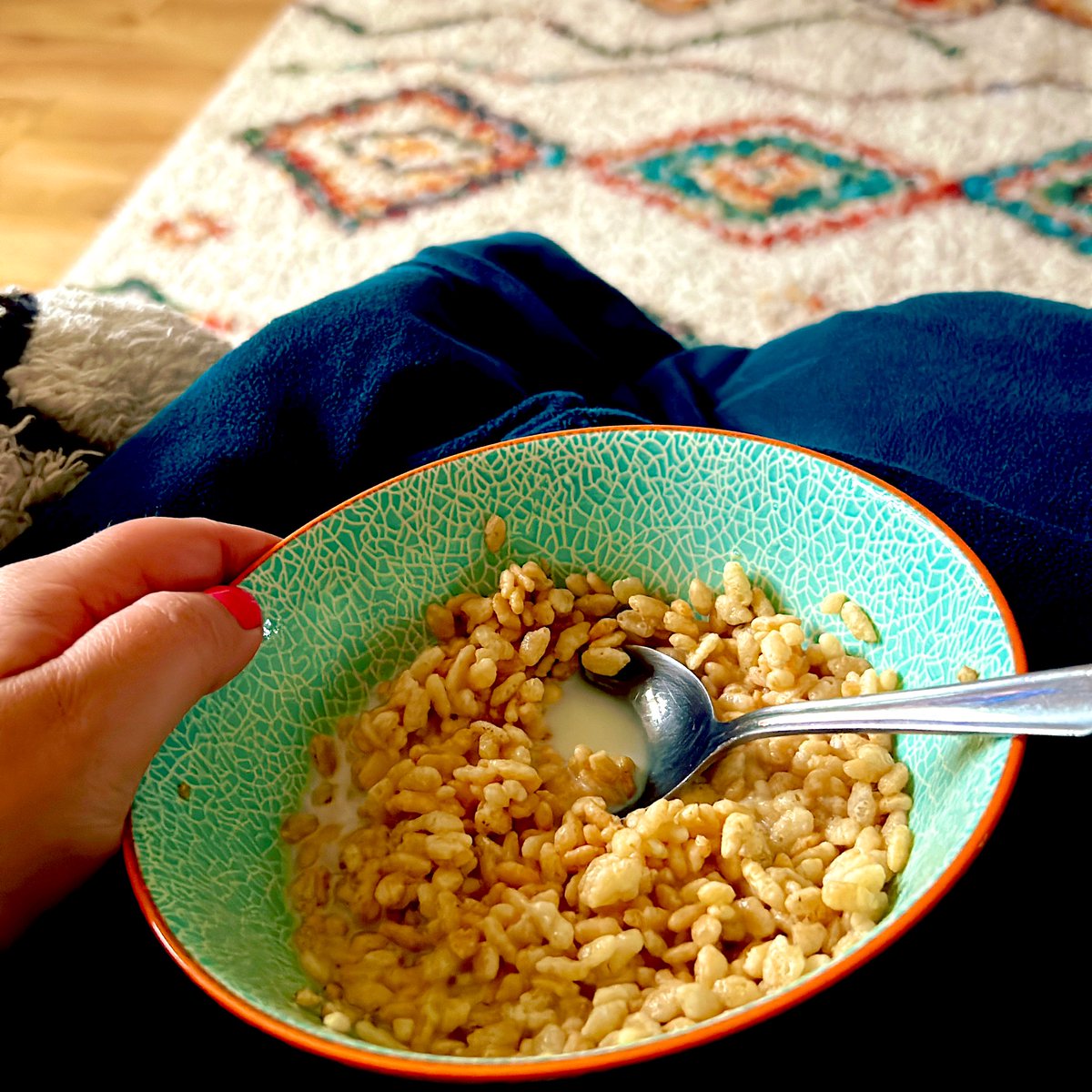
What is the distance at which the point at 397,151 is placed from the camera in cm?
160

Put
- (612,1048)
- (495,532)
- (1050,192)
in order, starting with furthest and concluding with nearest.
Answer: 1. (1050,192)
2. (495,532)
3. (612,1048)

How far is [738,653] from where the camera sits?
0.58m

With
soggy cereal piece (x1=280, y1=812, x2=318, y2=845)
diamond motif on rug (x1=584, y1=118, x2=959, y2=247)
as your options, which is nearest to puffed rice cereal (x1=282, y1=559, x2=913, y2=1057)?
soggy cereal piece (x1=280, y1=812, x2=318, y2=845)

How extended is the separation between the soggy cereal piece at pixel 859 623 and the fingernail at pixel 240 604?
0.28m

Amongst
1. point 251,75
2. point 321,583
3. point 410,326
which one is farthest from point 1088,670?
point 251,75

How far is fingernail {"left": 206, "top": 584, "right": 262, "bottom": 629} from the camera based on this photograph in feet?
1.74

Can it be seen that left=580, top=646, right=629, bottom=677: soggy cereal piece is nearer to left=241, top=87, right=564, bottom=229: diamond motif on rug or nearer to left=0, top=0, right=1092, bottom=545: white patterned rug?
left=0, top=0, right=1092, bottom=545: white patterned rug

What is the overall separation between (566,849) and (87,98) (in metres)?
1.72

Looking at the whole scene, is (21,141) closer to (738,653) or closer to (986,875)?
(738,653)

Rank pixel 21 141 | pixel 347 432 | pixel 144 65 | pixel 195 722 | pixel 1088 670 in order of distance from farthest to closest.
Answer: pixel 144 65 < pixel 21 141 < pixel 347 432 < pixel 195 722 < pixel 1088 670

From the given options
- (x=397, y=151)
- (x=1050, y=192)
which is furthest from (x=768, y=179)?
(x=397, y=151)

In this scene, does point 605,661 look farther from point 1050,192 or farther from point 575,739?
point 1050,192

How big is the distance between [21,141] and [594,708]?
5.19 feet

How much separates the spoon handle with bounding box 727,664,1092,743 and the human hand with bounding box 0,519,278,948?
0.24 m
